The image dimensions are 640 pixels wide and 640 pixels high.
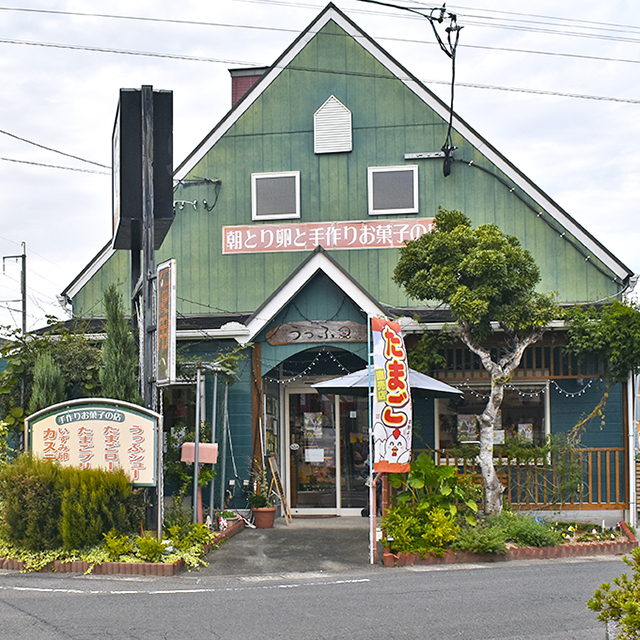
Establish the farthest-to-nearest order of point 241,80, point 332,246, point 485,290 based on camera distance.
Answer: point 241,80 < point 332,246 < point 485,290

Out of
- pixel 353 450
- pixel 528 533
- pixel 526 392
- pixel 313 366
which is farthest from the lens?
pixel 313 366

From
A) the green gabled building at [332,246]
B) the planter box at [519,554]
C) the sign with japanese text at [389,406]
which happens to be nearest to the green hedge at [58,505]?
the sign with japanese text at [389,406]

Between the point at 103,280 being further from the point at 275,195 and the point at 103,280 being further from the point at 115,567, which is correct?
the point at 115,567

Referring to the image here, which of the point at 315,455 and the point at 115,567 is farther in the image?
the point at 315,455

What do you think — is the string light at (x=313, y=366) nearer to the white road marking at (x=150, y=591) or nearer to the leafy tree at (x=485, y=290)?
the leafy tree at (x=485, y=290)

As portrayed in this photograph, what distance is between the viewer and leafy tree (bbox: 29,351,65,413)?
12.1 meters

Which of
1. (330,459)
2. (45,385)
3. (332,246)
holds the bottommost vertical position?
(330,459)

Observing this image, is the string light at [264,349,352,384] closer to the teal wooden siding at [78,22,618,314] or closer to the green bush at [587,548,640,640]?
the teal wooden siding at [78,22,618,314]

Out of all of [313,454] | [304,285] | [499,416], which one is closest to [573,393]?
[499,416]

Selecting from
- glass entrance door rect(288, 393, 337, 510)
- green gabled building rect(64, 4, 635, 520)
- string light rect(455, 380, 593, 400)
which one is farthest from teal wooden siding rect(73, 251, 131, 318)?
string light rect(455, 380, 593, 400)

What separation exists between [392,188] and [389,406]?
22.1 feet

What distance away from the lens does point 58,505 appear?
10297 mm

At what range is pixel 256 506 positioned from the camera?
1359 cm

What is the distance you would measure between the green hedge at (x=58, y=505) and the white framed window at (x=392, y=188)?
8104mm
